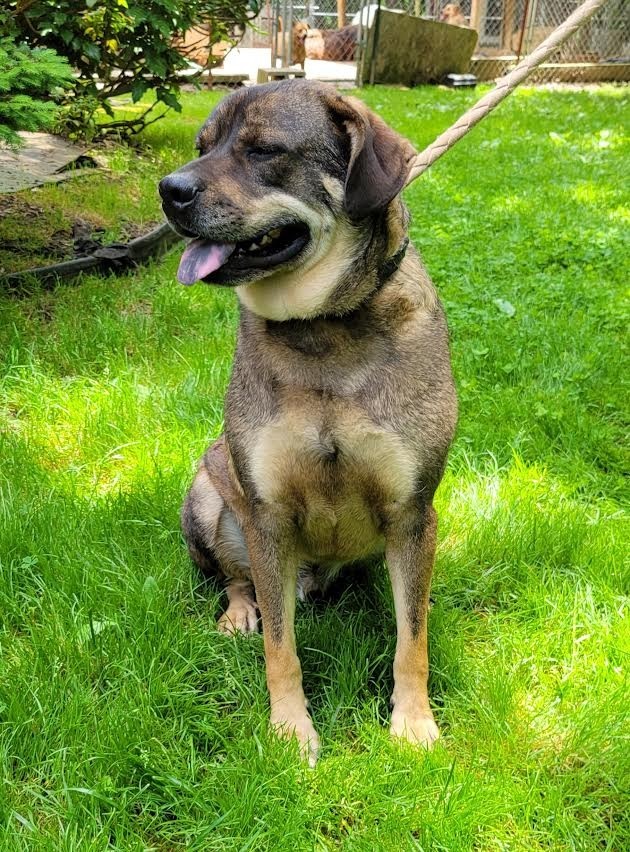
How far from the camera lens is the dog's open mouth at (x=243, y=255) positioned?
219 cm

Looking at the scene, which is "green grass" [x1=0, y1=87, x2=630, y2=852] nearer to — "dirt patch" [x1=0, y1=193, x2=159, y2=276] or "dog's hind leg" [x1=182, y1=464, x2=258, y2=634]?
"dog's hind leg" [x1=182, y1=464, x2=258, y2=634]

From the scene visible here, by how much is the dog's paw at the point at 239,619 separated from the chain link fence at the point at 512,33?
1253cm

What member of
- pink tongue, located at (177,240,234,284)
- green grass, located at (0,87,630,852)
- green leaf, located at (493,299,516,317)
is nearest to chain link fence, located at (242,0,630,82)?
green leaf, located at (493,299,516,317)

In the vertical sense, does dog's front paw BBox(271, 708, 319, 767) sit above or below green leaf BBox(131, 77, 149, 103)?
below

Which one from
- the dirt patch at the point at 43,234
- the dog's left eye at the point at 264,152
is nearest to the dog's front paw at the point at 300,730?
the dog's left eye at the point at 264,152

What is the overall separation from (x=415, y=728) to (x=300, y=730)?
1.05 ft

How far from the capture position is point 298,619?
2.77 metres

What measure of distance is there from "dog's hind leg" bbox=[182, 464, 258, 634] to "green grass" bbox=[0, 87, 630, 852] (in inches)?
3.0

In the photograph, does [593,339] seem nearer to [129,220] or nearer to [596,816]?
[596,816]

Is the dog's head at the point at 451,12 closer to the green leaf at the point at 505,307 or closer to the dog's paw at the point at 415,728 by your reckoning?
the green leaf at the point at 505,307

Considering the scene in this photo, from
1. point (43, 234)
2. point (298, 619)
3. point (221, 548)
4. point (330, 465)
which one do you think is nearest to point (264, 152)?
point (330, 465)

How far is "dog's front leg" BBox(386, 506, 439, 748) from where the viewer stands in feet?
7.60

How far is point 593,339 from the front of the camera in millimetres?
4395

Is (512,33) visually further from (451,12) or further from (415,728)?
(415,728)
